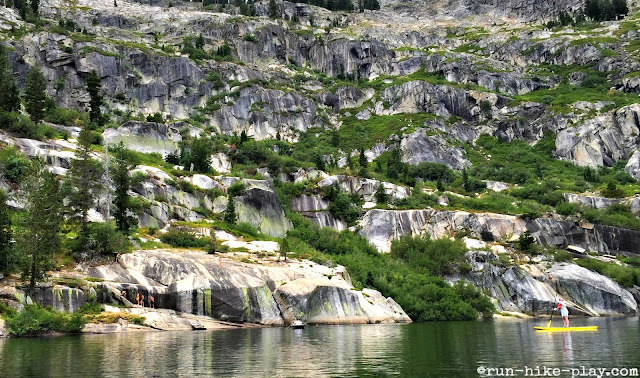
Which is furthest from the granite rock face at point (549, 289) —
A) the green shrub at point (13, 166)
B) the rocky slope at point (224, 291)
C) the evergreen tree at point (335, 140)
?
the evergreen tree at point (335, 140)

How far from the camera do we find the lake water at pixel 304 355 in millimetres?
22141

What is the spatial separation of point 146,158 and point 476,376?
260 feet

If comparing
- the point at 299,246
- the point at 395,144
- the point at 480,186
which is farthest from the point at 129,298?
the point at 395,144

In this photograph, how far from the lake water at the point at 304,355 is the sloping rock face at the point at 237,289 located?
1033 centimetres

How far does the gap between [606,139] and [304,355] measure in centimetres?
13659

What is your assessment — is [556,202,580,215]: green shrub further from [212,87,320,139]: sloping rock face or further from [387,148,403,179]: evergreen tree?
[212,87,320,139]: sloping rock face

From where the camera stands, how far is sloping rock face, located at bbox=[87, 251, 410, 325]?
49312mm

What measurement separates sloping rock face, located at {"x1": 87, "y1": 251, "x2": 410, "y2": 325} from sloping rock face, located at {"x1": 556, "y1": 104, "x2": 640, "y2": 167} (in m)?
104

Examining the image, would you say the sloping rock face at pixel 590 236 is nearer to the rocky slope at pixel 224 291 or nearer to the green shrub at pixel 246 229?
the rocky slope at pixel 224 291

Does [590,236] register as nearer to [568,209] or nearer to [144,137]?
[568,209]

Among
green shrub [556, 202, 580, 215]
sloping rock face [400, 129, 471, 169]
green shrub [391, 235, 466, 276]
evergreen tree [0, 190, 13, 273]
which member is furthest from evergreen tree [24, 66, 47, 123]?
→ green shrub [556, 202, 580, 215]

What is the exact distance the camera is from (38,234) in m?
43.9

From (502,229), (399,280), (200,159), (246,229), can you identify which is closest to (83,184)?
(246,229)

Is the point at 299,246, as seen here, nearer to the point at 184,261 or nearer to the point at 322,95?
the point at 184,261
